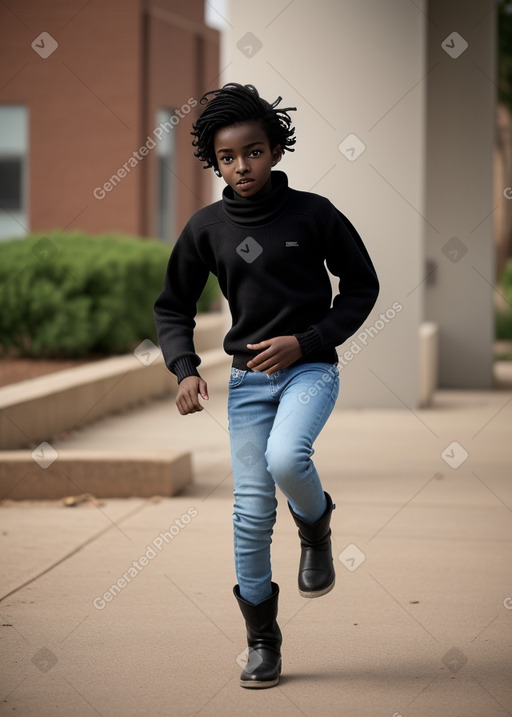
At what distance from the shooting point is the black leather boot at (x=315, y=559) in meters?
3.89

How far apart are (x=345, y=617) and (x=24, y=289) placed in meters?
8.22

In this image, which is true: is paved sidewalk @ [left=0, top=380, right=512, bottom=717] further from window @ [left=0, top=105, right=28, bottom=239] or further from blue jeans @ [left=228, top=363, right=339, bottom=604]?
window @ [left=0, top=105, right=28, bottom=239]

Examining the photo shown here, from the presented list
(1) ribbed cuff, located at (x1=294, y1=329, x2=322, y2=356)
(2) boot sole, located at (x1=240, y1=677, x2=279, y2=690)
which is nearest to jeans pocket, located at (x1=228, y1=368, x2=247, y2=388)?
(1) ribbed cuff, located at (x1=294, y1=329, x2=322, y2=356)

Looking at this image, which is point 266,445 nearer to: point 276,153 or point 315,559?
point 315,559

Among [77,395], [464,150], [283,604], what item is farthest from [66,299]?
[283,604]

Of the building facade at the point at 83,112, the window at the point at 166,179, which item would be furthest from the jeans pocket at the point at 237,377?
the window at the point at 166,179

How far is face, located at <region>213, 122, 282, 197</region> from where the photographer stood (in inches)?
146

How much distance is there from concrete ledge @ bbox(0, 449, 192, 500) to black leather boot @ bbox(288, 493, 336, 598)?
2.99m

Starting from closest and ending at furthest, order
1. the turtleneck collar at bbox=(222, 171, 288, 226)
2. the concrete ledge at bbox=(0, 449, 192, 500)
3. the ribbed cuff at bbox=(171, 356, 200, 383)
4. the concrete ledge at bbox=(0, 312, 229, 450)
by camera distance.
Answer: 1. the turtleneck collar at bbox=(222, 171, 288, 226)
2. the ribbed cuff at bbox=(171, 356, 200, 383)
3. the concrete ledge at bbox=(0, 449, 192, 500)
4. the concrete ledge at bbox=(0, 312, 229, 450)

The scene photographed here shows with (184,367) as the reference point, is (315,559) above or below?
below

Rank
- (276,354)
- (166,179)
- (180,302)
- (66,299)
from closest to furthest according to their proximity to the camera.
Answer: (276,354) → (180,302) → (66,299) → (166,179)

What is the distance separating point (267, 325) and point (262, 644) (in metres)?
1.02

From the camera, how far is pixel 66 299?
12.4 m

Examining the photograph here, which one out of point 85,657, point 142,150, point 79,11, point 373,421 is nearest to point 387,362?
point 373,421
